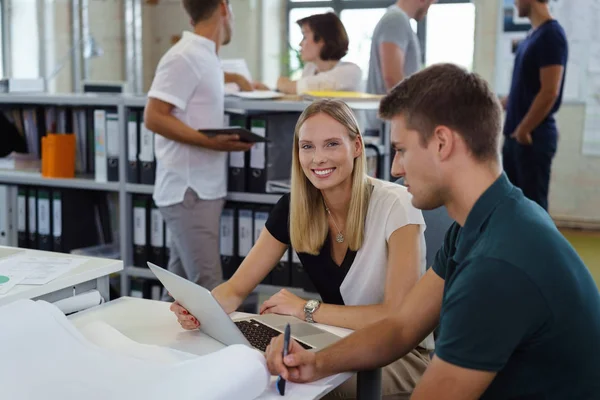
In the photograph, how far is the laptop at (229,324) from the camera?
1.41 m

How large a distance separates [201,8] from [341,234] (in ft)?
4.70

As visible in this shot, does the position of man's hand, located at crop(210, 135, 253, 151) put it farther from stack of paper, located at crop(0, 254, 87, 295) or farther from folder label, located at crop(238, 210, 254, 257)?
stack of paper, located at crop(0, 254, 87, 295)

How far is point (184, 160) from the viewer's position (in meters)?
2.98

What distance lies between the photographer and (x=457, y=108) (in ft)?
4.02

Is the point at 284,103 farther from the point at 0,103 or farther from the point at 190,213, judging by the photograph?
the point at 0,103

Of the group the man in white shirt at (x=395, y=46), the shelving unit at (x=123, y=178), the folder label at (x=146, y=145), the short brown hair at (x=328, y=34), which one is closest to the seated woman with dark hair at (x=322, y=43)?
the short brown hair at (x=328, y=34)

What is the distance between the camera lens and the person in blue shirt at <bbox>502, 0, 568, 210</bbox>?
362 centimetres

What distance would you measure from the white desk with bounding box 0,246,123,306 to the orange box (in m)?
1.70

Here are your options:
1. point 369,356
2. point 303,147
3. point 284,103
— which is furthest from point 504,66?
point 369,356

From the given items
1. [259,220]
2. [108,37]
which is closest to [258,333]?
[259,220]

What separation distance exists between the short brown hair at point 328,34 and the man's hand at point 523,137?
0.97m

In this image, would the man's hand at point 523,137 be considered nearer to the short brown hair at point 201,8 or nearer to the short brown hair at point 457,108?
the short brown hair at point 201,8

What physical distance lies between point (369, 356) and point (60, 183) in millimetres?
2453

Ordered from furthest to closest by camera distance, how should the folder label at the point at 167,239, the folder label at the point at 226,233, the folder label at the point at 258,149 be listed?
1. the folder label at the point at 167,239
2. the folder label at the point at 226,233
3. the folder label at the point at 258,149
